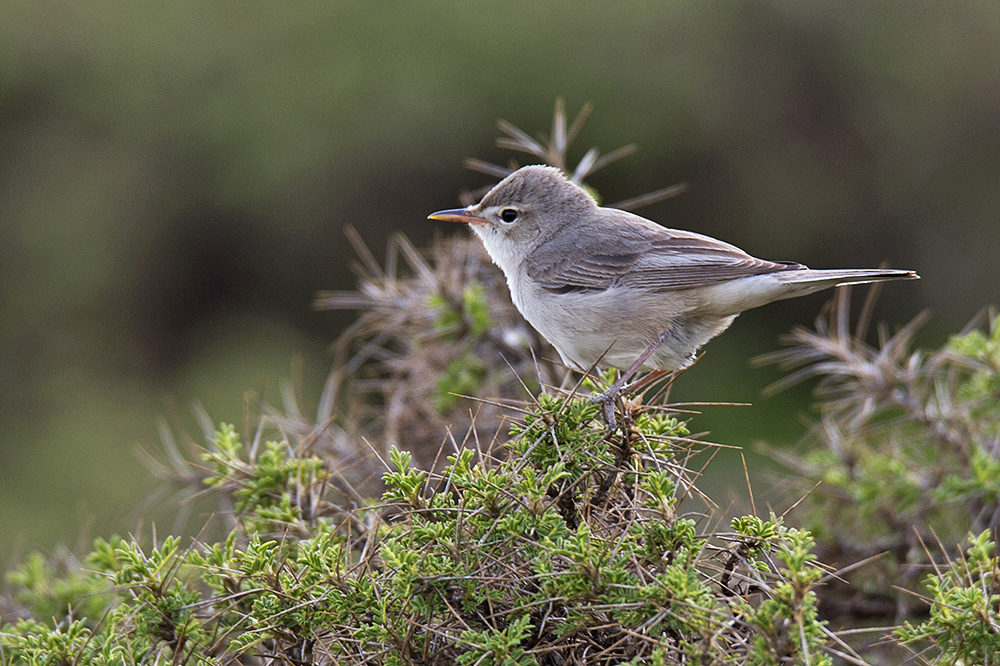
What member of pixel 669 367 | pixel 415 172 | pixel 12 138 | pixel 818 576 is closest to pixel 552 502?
pixel 818 576

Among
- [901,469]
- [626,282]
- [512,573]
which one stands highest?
[626,282]

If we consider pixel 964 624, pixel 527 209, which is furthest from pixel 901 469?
pixel 527 209

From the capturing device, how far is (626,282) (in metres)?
3.62

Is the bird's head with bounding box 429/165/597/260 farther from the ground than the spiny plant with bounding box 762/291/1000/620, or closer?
farther from the ground

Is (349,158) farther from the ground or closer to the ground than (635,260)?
closer to the ground

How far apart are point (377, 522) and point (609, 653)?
26.8 inches

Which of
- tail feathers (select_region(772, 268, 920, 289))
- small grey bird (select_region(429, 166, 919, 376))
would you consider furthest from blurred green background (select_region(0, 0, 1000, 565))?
tail feathers (select_region(772, 268, 920, 289))

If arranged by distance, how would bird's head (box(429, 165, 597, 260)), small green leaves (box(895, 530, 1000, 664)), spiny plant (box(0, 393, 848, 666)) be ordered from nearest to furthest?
spiny plant (box(0, 393, 848, 666)), small green leaves (box(895, 530, 1000, 664)), bird's head (box(429, 165, 597, 260))

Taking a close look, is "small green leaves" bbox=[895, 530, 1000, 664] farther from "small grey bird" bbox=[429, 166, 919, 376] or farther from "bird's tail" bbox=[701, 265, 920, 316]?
"small grey bird" bbox=[429, 166, 919, 376]

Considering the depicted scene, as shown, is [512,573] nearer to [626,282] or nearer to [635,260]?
[626,282]

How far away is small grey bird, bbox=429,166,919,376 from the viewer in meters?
3.40

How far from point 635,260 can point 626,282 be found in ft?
0.42

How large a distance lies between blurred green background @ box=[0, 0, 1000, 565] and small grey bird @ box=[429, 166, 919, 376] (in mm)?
3962

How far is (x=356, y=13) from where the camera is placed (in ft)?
29.3
